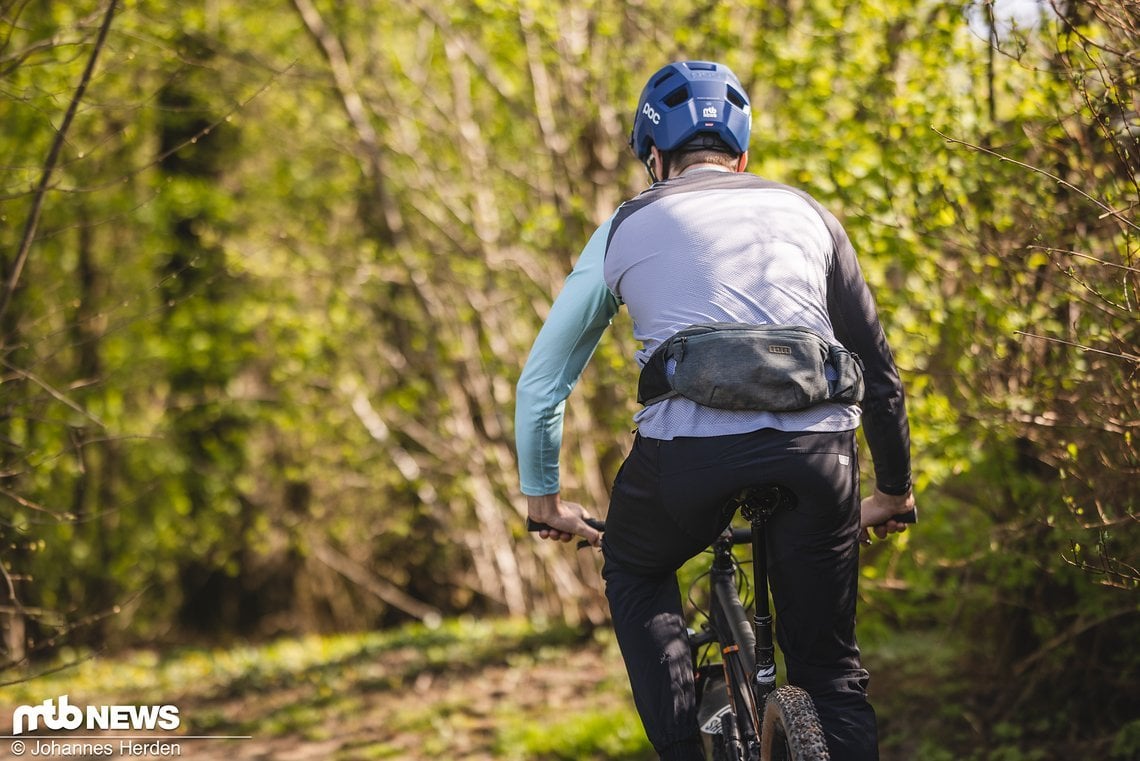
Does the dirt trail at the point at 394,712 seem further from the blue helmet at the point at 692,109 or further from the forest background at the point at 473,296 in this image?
the blue helmet at the point at 692,109

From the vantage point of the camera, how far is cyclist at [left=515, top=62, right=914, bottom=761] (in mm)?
2551

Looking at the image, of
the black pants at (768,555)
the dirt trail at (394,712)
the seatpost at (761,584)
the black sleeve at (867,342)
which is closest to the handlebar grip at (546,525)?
the black pants at (768,555)

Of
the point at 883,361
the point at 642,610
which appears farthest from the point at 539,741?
the point at 883,361

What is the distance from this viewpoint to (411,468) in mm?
9531

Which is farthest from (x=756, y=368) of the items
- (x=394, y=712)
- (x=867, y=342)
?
(x=394, y=712)

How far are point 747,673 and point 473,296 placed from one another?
635 centimetres

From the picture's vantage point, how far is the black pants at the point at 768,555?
2.52 m

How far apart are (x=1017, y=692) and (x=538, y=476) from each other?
120 inches

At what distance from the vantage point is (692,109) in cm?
286

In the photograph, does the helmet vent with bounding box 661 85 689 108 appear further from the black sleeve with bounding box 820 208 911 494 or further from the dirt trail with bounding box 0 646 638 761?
the dirt trail with bounding box 0 646 638 761

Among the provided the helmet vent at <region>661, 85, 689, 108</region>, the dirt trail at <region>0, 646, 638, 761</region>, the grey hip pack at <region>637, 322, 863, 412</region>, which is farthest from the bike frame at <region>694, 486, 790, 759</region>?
the dirt trail at <region>0, 646, 638, 761</region>

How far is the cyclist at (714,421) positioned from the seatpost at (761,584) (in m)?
0.04

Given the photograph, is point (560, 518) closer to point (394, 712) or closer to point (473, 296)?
point (394, 712)

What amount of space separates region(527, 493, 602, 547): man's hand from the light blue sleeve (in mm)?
40
